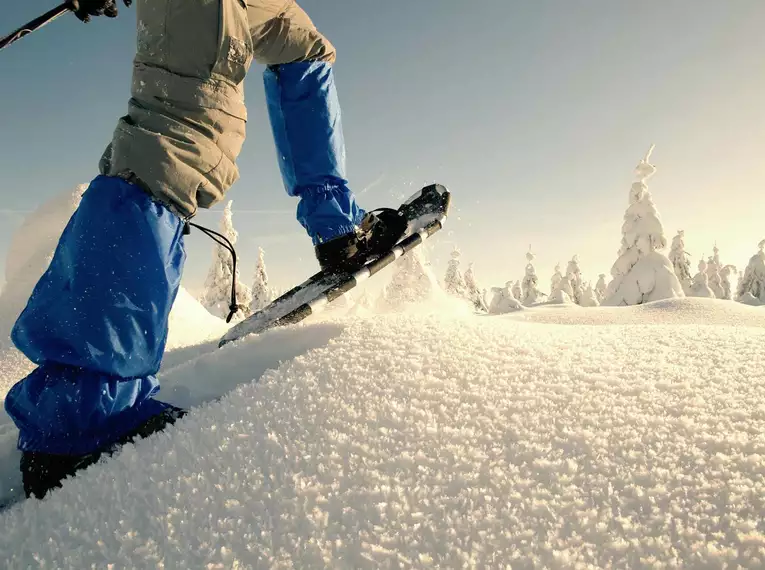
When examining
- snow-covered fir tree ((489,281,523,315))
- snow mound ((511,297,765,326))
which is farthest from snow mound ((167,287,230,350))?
snow-covered fir tree ((489,281,523,315))

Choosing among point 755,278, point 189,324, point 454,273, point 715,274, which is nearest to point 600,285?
point 715,274

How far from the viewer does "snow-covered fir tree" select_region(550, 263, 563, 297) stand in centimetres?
4106

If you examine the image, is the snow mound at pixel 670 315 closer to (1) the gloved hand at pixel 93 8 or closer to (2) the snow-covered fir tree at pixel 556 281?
(1) the gloved hand at pixel 93 8

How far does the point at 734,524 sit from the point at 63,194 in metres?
5.54

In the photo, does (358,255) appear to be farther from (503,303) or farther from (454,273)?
(454,273)

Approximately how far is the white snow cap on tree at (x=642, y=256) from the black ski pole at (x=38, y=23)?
22767mm

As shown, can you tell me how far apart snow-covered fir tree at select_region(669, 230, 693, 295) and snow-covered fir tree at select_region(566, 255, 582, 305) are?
32.9ft

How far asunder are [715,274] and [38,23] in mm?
44672

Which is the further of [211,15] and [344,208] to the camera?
[344,208]

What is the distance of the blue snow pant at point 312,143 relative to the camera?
7.12 ft

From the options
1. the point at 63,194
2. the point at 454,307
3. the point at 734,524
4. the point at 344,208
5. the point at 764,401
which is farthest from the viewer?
the point at 63,194

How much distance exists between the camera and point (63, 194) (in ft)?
14.5

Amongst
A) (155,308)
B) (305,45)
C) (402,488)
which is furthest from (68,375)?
→ (305,45)

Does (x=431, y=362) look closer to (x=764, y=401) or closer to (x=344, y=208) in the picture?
(x=764, y=401)
